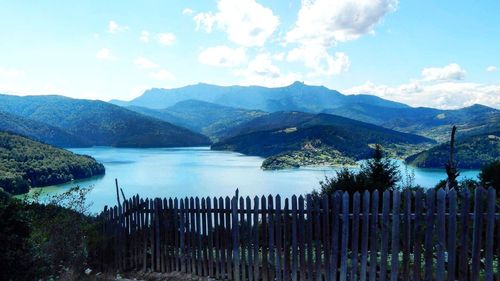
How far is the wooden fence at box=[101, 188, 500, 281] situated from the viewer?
6.13m

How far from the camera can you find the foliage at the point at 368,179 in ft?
38.8

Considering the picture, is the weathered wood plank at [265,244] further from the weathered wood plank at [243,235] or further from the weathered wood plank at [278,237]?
the weathered wood plank at [243,235]

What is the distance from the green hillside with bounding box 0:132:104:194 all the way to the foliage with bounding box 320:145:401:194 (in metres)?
74.8

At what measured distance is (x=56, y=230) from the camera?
8531mm

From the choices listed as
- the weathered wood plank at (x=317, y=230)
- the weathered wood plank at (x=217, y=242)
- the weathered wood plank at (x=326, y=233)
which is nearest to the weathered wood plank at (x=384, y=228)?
the weathered wood plank at (x=326, y=233)

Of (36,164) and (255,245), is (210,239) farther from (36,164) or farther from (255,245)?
(36,164)

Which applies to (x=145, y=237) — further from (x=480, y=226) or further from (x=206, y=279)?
(x=480, y=226)

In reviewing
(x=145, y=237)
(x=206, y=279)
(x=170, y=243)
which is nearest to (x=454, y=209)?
(x=206, y=279)

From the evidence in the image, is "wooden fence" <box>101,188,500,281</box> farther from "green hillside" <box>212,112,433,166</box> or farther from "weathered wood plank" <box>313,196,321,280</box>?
"green hillside" <box>212,112,433,166</box>

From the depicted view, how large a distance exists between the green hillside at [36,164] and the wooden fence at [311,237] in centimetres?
7710

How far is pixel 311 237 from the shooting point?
6820 millimetres

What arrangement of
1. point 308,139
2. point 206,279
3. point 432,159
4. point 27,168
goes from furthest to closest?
point 308,139 < point 432,159 < point 27,168 < point 206,279

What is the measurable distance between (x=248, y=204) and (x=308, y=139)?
15678 centimetres

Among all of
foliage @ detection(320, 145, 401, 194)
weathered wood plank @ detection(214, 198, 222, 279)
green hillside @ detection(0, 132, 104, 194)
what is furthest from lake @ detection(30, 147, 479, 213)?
weathered wood plank @ detection(214, 198, 222, 279)
